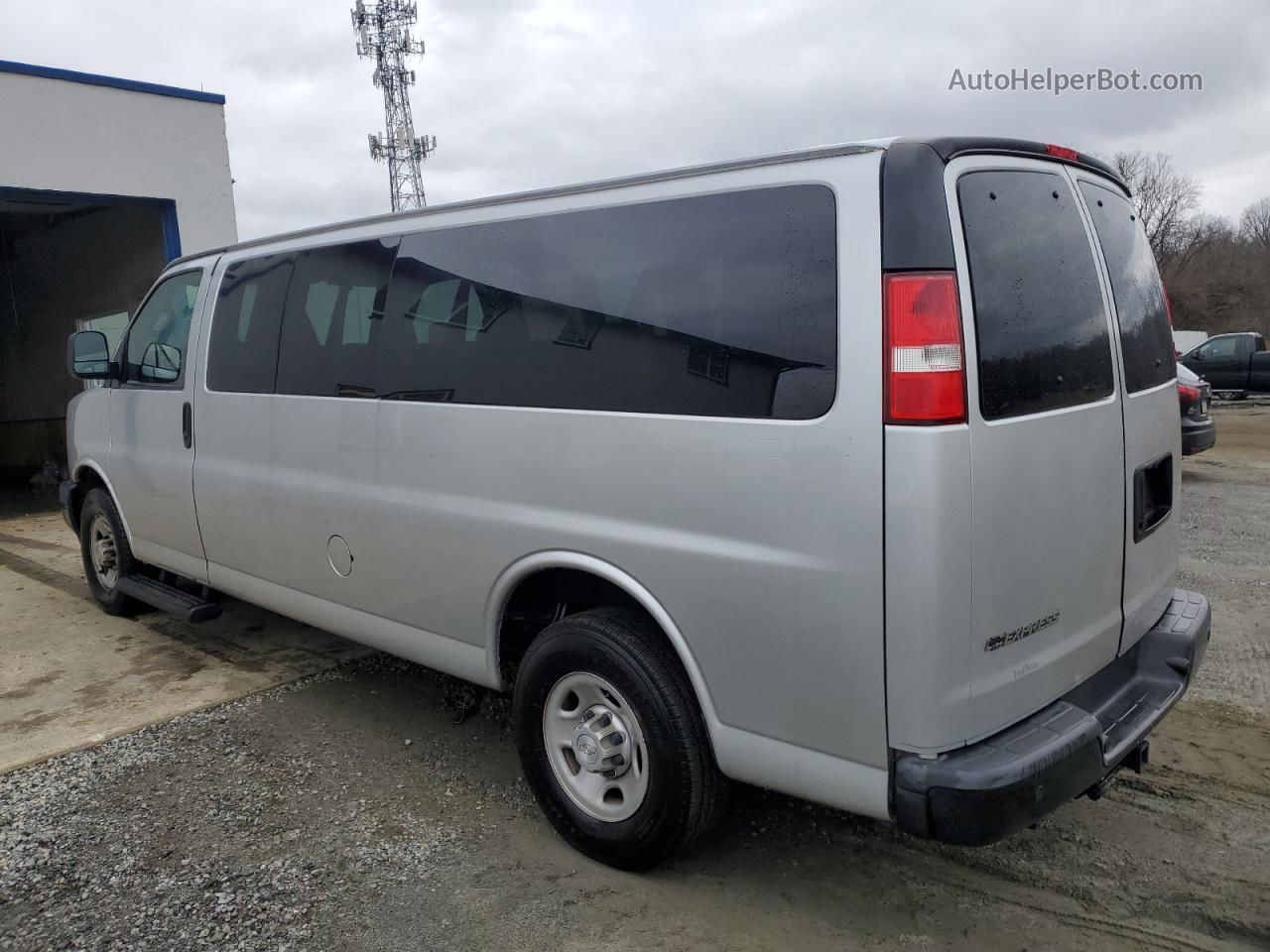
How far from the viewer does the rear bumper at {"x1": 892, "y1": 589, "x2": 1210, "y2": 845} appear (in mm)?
2312

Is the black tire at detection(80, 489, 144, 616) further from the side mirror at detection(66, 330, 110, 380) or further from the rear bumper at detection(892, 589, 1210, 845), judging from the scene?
the rear bumper at detection(892, 589, 1210, 845)

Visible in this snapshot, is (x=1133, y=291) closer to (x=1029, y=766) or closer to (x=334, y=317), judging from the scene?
(x=1029, y=766)

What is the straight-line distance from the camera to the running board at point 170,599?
16.3 feet

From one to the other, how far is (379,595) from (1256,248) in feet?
205

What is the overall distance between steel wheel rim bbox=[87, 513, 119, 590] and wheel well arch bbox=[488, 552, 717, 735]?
3.64 meters

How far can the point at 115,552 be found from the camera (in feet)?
19.7

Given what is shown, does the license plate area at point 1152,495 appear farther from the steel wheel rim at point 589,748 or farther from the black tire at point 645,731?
the steel wheel rim at point 589,748

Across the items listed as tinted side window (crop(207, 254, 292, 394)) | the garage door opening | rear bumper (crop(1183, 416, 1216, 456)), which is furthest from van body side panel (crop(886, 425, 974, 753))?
the garage door opening

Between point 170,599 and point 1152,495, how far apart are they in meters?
4.74

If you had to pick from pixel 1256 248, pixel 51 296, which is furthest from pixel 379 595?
pixel 1256 248

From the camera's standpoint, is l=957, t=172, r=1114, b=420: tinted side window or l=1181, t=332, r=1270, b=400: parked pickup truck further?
l=1181, t=332, r=1270, b=400: parked pickup truck

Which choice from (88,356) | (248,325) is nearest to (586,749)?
(248,325)

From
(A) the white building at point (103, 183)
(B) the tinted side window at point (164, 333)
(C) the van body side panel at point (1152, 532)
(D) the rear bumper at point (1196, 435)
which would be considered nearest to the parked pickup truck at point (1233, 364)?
(D) the rear bumper at point (1196, 435)

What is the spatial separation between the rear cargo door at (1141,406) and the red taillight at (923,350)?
89cm
